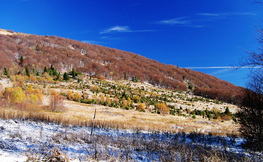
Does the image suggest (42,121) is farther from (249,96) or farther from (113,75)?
(113,75)

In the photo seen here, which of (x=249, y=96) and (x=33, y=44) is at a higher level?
(x=33, y=44)

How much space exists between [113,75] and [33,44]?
9231 cm

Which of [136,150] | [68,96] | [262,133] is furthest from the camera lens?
[68,96]

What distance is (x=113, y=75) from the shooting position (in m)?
99.8

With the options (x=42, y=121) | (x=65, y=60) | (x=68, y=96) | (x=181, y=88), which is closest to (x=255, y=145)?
(x=42, y=121)

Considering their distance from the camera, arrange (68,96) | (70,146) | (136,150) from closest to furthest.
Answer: (70,146), (136,150), (68,96)

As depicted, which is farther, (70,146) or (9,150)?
(70,146)

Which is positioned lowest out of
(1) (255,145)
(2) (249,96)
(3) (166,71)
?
(1) (255,145)

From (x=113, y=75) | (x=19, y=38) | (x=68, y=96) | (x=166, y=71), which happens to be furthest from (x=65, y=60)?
(x=166, y=71)

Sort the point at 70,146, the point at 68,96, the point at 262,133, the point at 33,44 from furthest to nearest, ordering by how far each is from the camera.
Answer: the point at 33,44
the point at 68,96
the point at 262,133
the point at 70,146

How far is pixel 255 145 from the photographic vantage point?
7.29 metres

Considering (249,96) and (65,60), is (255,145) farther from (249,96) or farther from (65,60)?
(65,60)

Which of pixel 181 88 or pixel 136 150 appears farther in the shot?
pixel 181 88

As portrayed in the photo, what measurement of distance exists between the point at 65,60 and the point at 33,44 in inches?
1885
